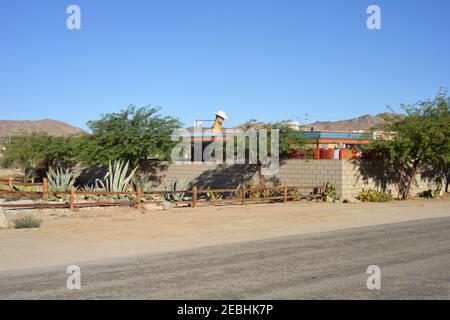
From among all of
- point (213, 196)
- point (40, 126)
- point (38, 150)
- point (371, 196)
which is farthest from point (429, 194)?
point (40, 126)

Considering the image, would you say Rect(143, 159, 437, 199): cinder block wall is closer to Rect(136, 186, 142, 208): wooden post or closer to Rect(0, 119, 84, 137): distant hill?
Rect(136, 186, 142, 208): wooden post

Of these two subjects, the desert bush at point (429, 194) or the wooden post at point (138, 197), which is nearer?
the wooden post at point (138, 197)

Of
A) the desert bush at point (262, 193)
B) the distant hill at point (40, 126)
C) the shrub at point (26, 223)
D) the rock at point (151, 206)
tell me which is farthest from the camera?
the distant hill at point (40, 126)

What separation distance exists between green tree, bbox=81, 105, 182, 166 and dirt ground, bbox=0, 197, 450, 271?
956 centimetres

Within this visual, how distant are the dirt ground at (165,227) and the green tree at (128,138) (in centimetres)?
956

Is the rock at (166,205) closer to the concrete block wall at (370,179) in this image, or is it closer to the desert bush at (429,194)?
the concrete block wall at (370,179)

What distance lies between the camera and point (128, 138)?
106ft

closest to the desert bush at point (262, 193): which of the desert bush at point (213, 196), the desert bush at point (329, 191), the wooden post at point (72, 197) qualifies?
the desert bush at point (213, 196)

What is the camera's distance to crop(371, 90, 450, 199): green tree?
27859mm

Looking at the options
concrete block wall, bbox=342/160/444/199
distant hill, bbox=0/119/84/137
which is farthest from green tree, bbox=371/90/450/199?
distant hill, bbox=0/119/84/137

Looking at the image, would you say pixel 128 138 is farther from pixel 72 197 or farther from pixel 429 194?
pixel 429 194

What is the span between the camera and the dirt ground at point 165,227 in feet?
44.1

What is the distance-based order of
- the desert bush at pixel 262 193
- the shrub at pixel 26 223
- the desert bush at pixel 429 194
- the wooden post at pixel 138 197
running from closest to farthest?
1. the shrub at pixel 26 223
2. the wooden post at pixel 138 197
3. the desert bush at pixel 262 193
4. the desert bush at pixel 429 194

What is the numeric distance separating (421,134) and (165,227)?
15325 mm
